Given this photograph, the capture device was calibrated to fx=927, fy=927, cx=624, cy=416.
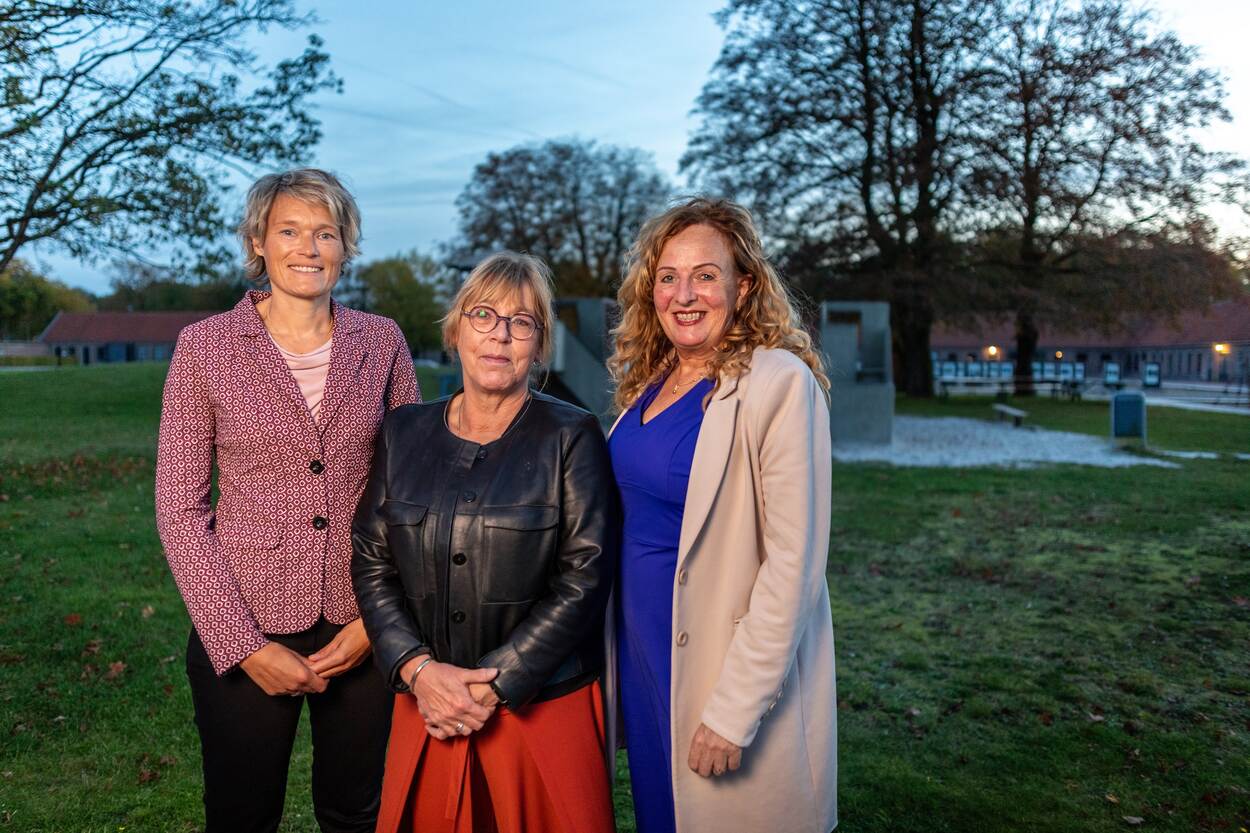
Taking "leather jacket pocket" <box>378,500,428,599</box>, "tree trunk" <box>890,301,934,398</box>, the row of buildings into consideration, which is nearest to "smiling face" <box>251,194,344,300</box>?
"leather jacket pocket" <box>378,500,428,599</box>

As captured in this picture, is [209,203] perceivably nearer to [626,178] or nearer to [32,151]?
[32,151]

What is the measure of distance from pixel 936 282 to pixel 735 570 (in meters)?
27.7

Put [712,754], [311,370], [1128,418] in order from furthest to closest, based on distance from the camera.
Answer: [1128,418] → [311,370] → [712,754]

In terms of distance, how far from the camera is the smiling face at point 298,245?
270cm

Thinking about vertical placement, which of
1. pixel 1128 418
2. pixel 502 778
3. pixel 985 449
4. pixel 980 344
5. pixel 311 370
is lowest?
pixel 985 449

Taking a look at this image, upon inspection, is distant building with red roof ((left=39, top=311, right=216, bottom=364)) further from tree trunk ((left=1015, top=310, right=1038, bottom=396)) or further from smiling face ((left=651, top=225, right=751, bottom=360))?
smiling face ((left=651, top=225, right=751, bottom=360))

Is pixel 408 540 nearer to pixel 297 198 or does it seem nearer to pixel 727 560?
pixel 727 560

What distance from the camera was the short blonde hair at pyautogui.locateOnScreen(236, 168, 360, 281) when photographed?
2719 millimetres

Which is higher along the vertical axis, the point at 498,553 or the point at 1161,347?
the point at 1161,347

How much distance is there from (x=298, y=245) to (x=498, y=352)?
2.23 ft

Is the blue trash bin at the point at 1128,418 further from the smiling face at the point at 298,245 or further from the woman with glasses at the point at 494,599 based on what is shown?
the smiling face at the point at 298,245

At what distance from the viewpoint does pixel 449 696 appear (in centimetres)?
246

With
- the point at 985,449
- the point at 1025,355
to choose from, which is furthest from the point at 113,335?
the point at 985,449

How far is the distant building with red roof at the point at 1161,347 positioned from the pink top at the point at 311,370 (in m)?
45.3
